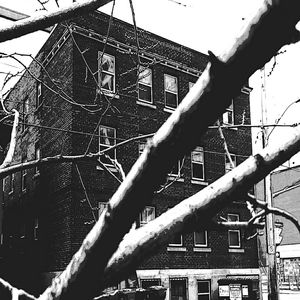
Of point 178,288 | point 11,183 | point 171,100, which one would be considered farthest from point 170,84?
point 11,183

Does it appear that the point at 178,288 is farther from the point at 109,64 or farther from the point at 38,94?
the point at 38,94

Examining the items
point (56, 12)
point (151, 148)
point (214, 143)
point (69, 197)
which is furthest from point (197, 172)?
point (151, 148)

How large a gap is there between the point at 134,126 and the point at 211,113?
63.2ft

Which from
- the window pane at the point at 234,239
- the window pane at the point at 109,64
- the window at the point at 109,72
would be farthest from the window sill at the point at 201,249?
the window pane at the point at 109,64

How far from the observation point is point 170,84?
2270 cm

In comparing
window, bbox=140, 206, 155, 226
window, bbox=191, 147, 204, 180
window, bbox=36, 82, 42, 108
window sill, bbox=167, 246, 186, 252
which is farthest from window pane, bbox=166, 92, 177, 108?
window sill, bbox=167, 246, 186, 252

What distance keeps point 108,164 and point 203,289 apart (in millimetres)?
7707

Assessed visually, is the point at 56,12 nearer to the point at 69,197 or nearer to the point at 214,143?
the point at 69,197

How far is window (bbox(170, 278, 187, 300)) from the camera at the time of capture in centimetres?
2031

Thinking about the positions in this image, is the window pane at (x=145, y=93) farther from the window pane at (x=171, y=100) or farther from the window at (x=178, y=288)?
the window at (x=178, y=288)

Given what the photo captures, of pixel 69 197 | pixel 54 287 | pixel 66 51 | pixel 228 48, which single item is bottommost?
pixel 54 287

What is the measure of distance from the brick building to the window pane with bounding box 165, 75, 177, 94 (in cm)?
5

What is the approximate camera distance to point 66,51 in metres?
20.0

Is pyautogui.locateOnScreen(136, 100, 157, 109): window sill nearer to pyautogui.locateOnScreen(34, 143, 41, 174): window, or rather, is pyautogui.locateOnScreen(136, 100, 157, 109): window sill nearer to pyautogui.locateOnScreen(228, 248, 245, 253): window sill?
pyautogui.locateOnScreen(34, 143, 41, 174): window
